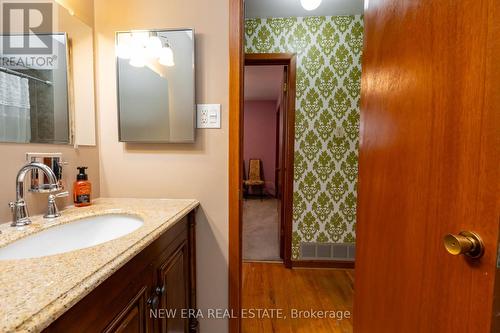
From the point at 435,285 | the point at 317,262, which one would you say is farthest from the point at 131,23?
the point at 317,262

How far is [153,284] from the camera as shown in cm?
83

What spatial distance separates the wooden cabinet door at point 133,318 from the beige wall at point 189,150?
0.55 metres

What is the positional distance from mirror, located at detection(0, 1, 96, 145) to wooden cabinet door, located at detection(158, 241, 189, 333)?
28.3 inches

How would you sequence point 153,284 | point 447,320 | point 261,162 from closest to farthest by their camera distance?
point 447,320, point 153,284, point 261,162

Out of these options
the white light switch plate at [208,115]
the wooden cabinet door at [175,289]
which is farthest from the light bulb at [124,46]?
the wooden cabinet door at [175,289]

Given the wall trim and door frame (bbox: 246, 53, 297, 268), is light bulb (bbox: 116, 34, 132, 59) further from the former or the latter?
the wall trim

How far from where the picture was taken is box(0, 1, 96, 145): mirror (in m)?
0.84

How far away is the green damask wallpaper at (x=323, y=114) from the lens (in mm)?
2236


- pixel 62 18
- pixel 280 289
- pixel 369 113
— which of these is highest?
pixel 62 18

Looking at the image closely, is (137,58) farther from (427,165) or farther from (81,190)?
(427,165)

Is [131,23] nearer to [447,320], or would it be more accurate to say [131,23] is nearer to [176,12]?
[176,12]

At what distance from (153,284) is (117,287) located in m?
0.24

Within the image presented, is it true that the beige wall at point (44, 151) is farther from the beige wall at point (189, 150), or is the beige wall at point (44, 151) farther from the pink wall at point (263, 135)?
the pink wall at point (263, 135)

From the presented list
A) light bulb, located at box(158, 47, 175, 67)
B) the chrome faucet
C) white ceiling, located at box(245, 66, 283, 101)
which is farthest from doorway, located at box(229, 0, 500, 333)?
white ceiling, located at box(245, 66, 283, 101)
